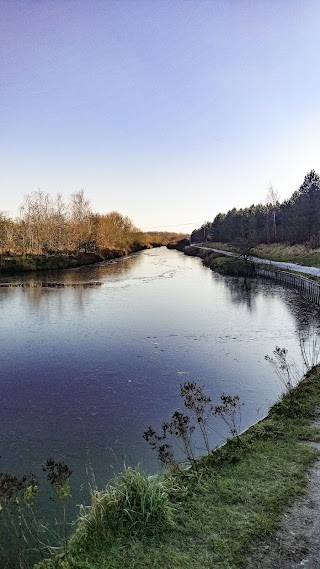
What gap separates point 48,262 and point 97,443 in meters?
40.4

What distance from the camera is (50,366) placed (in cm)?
1191

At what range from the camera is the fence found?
23105 millimetres

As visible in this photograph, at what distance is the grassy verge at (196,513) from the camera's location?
391cm

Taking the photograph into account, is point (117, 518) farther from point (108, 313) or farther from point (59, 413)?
point (108, 313)

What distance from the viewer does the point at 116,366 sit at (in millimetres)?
11734

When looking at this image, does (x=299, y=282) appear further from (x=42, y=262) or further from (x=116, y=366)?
(x=42, y=262)

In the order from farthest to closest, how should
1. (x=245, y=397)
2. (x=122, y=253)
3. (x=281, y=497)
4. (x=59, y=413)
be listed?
(x=122, y=253) → (x=245, y=397) → (x=59, y=413) → (x=281, y=497)

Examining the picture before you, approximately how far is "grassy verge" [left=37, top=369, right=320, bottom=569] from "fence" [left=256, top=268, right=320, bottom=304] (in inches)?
718

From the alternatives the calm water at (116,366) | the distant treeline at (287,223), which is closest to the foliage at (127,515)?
the calm water at (116,366)

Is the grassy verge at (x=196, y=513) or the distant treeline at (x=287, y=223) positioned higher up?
the distant treeline at (x=287, y=223)

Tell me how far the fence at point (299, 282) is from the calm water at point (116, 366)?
2.90 feet

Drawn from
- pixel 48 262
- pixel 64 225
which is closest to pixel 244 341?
pixel 48 262

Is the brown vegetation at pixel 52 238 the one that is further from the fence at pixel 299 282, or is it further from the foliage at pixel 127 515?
the foliage at pixel 127 515

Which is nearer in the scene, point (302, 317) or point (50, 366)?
point (50, 366)
